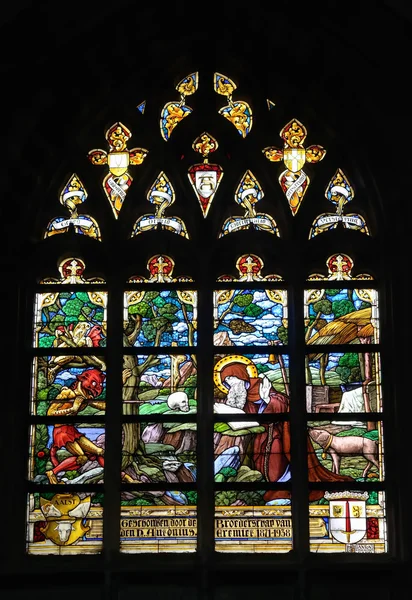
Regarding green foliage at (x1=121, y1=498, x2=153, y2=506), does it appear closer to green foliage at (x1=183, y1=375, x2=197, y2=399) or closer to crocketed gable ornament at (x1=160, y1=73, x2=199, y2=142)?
green foliage at (x1=183, y1=375, x2=197, y2=399)

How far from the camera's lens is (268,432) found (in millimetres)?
7637

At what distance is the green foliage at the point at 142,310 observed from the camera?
7.89 metres

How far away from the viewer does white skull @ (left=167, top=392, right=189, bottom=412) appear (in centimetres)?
769

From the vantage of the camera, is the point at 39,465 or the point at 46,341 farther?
the point at 46,341

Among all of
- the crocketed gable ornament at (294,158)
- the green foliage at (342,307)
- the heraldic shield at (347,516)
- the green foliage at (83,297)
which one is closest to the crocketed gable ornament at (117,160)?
the green foliage at (83,297)

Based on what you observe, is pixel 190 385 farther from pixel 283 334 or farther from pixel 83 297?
pixel 83 297

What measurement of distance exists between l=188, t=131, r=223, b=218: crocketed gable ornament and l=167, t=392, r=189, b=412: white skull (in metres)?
1.33

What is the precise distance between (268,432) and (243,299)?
3.16 feet

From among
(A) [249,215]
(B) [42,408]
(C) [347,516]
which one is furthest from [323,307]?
(B) [42,408]

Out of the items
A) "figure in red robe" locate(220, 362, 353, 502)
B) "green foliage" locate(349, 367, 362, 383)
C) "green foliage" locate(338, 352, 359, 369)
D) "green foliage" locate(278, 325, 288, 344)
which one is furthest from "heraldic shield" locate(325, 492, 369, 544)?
"green foliage" locate(278, 325, 288, 344)

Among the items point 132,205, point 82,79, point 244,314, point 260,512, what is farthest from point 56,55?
point 260,512

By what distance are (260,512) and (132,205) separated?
93.6 inches

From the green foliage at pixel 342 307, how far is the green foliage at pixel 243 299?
60 centimetres
